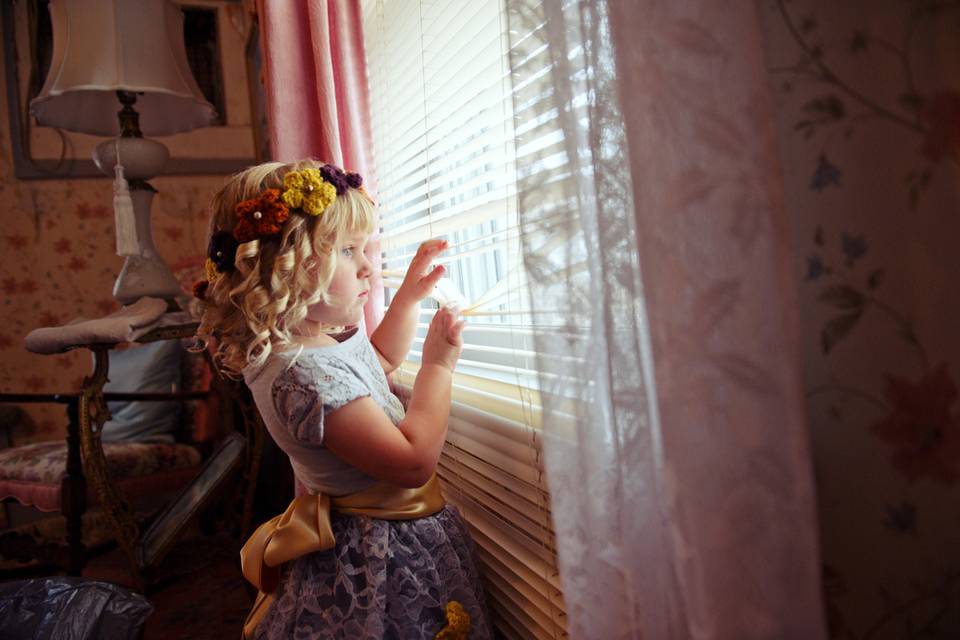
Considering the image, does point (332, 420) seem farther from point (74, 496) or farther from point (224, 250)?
point (74, 496)

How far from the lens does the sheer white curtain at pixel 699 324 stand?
1.55ft

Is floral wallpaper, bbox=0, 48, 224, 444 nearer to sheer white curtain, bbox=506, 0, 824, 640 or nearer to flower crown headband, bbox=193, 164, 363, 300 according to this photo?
flower crown headband, bbox=193, 164, 363, 300

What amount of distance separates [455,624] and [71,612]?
2.70 ft

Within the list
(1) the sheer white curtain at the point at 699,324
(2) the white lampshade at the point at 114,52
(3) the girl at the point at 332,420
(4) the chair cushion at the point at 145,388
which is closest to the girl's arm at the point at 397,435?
(3) the girl at the point at 332,420

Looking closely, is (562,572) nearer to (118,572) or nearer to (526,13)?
(526,13)

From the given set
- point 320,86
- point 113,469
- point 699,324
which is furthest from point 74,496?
point 699,324

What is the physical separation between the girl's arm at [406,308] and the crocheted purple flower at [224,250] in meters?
0.29

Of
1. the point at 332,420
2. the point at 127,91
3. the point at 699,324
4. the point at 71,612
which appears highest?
the point at 127,91

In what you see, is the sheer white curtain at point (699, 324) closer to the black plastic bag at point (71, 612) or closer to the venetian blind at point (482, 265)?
the venetian blind at point (482, 265)

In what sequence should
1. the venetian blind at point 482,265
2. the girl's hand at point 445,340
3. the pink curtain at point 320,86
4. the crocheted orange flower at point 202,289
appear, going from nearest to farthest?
the venetian blind at point 482,265 < the girl's hand at point 445,340 < the crocheted orange flower at point 202,289 < the pink curtain at point 320,86

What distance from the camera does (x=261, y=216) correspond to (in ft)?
3.40

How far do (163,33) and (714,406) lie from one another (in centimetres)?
223

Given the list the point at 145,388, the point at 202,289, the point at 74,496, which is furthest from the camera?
the point at 145,388

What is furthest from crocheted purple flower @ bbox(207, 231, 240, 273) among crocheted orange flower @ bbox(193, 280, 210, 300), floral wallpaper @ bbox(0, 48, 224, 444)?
floral wallpaper @ bbox(0, 48, 224, 444)
